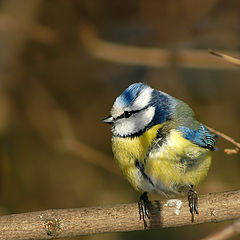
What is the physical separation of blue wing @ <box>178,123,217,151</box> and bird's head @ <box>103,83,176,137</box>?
18 centimetres

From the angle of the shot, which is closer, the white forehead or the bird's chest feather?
the bird's chest feather

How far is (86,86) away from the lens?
4391 millimetres

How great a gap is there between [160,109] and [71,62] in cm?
157

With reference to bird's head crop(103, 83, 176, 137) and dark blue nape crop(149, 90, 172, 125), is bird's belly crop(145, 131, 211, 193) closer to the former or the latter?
dark blue nape crop(149, 90, 172, 125)

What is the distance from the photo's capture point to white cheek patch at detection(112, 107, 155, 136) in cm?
285

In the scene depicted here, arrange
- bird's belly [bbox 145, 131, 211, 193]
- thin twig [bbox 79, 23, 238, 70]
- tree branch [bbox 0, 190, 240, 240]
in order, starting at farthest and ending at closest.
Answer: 1. thin twig [bbox 79, 23, 238, 70]
2. bird's belly [bbox 145, 131, 211, 193]
3. tree branch [bbox 0, 190, 240, 240]

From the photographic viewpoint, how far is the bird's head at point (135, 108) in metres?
2.90

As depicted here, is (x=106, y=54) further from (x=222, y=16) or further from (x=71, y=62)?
(x=222, y=16)

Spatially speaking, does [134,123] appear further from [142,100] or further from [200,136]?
[200,136]

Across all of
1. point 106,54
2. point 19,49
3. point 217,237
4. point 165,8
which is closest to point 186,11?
point 165,8

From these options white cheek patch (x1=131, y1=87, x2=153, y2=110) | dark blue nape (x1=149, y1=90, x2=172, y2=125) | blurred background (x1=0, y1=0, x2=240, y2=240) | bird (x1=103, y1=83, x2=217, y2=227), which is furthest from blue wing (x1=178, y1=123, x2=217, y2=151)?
blurred background (x1=0, y1=0, x2=240, y2=240)

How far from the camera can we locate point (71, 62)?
4.26 meters

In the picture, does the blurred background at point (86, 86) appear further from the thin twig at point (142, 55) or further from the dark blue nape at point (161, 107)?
the dark blue nape at point (161, 107)

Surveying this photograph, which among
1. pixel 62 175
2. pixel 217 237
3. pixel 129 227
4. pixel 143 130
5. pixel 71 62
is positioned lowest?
pixel 217 237
